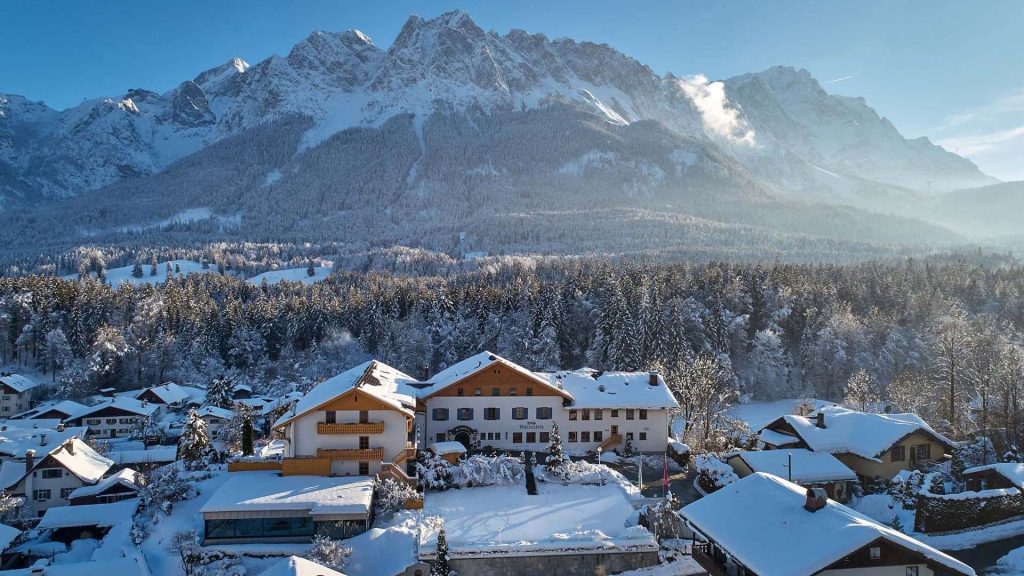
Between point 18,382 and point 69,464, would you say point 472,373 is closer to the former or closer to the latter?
point 69,464

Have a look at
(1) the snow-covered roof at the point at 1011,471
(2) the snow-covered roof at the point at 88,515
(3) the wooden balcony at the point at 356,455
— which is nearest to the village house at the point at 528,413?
(3) the wooden balcony at the point at 356,455

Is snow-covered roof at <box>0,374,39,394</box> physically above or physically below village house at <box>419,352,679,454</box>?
below

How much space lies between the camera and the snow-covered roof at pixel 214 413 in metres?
67.1

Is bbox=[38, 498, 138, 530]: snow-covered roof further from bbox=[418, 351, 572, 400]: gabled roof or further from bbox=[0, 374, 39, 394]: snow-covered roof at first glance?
bbox=[0, 374, 39, 394]: snow-covered roof

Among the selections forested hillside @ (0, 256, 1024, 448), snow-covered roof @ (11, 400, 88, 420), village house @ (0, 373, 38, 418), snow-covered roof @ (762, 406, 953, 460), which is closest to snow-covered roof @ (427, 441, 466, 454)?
snow-covered roof @ (762, 406, 953, 460)

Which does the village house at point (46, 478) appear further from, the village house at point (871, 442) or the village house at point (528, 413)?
the village house at point (871, 442)

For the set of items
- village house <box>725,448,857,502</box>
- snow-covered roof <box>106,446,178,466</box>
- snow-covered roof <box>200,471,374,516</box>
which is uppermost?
snow-covered roof <box>200,471,374,516</box>

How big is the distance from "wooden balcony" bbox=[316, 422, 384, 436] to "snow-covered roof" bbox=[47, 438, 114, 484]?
27232mm

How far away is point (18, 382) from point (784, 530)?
8863cm

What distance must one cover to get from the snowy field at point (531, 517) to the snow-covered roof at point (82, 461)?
32327 mm

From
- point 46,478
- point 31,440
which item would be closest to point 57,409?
point 31,440

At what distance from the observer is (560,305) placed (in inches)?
3098

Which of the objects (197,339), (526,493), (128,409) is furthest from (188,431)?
(197,339)

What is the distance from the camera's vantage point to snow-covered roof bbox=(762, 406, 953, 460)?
36.6m
